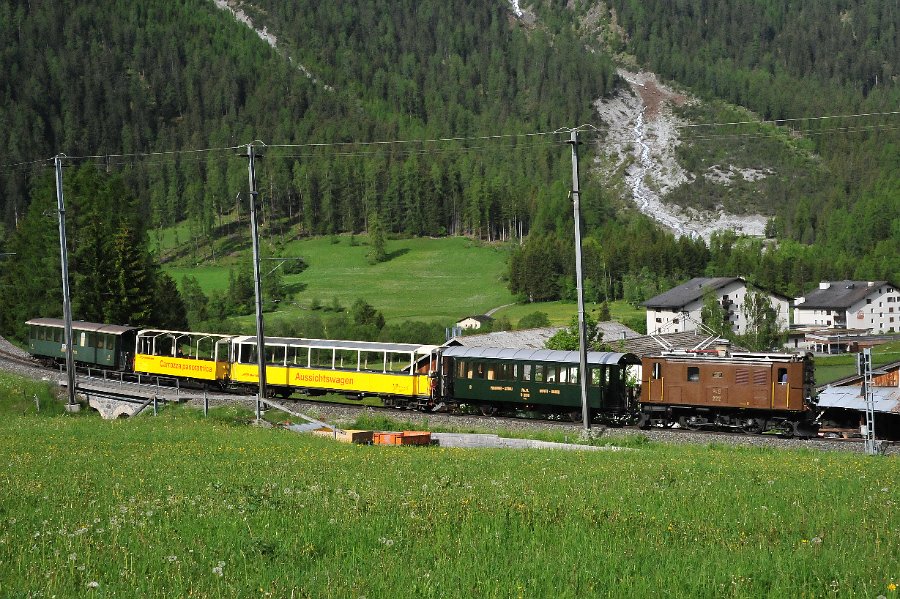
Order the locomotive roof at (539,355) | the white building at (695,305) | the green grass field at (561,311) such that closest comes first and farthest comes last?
the locomotive roof at (539,355)
the white building at (695,305)
the green grass field at (561,311)

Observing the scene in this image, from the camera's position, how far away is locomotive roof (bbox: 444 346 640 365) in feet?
127

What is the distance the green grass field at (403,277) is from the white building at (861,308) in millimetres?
44036

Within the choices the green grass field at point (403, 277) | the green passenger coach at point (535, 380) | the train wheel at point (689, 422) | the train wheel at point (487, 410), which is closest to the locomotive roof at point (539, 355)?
the green passenger coach at point (535, 380)

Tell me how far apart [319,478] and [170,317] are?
221 feet

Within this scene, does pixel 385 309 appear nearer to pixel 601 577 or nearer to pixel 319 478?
pixel 319 478

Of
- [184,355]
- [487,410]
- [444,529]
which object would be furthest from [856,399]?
[184,355]

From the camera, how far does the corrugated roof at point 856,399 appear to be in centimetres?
3469

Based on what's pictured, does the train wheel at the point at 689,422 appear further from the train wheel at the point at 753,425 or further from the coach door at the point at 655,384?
the train wheel at the point at 753,425

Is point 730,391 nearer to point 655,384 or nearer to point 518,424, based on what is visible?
point 655,384

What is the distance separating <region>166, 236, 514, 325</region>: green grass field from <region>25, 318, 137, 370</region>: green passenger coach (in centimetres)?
6148

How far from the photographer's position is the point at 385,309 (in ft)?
425

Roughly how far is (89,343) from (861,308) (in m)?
106

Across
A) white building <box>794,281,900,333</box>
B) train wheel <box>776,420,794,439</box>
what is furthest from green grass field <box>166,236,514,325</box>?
train wheel <box>776,420,794,439</box>

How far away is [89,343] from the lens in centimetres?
5684
